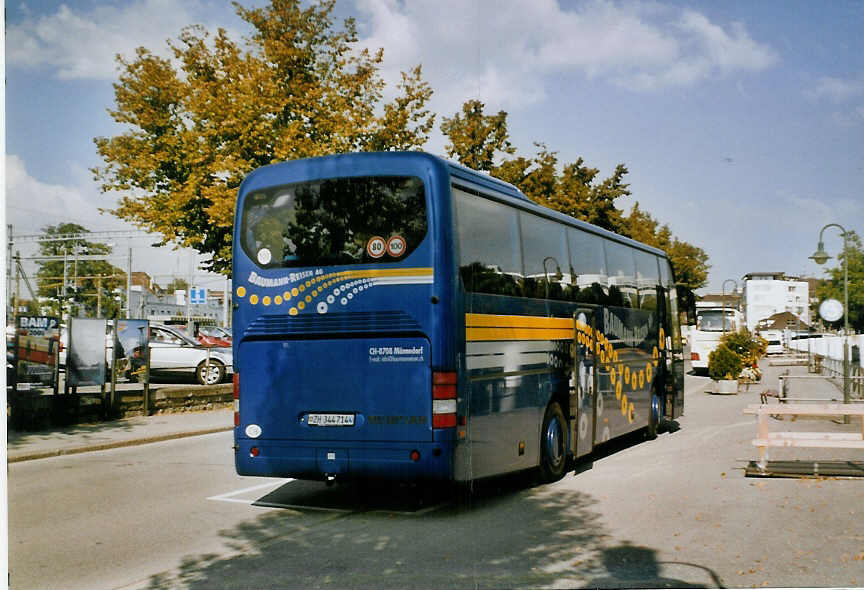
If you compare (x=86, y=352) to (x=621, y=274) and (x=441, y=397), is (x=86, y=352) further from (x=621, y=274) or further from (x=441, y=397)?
(x=441, y=397)

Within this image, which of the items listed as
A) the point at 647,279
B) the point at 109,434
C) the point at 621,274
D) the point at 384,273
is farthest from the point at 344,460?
the point at 647,279

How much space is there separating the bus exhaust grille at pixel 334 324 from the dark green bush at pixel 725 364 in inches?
824

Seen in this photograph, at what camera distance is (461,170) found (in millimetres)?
8969

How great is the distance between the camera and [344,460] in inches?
339

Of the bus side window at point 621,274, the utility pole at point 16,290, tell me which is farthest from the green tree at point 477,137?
the utility pole at point 16,290

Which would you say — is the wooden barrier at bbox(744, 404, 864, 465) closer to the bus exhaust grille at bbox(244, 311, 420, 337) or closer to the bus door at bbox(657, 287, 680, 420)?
the bus exhaust grille at bbox(244, 311, 420, 337)

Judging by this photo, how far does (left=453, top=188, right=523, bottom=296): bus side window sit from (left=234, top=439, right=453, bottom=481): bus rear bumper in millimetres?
1622

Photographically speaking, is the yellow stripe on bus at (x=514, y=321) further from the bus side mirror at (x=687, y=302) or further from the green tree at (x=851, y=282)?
the bus side mirror at (x=687, y=302)

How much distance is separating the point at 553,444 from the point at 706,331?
98.8ft

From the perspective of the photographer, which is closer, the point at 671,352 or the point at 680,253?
the point at 671,352

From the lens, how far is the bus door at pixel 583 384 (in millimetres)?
11453

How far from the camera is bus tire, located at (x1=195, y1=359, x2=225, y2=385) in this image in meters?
25.6

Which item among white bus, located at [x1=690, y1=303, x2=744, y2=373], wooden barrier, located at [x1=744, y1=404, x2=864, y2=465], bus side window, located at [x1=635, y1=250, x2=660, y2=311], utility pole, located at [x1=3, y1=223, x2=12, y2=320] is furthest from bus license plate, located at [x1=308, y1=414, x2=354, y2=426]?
white bus, located at [x1=690, y1=303, x2=744, y2=373]

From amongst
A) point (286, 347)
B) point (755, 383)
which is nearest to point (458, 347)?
point (286, 347)
